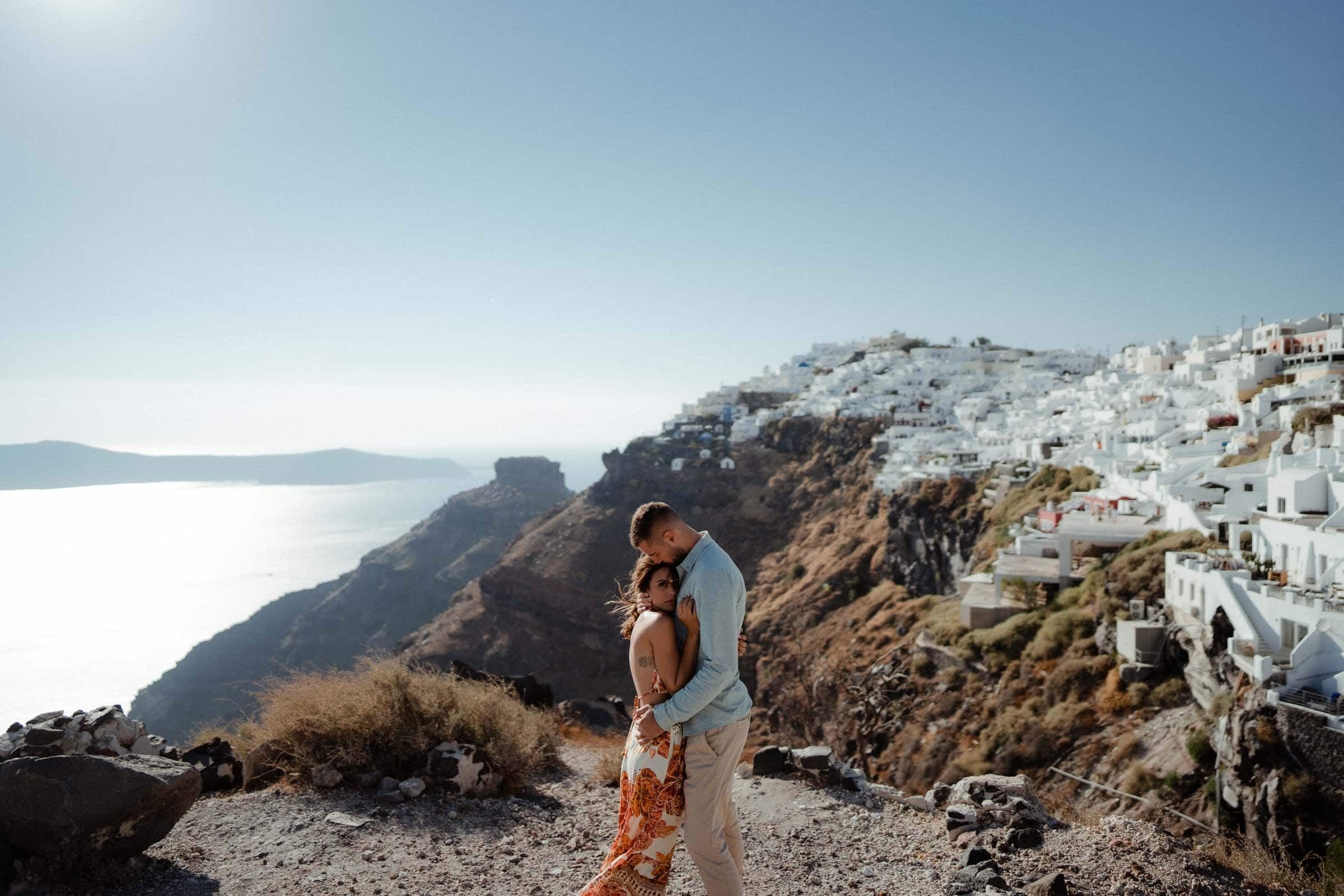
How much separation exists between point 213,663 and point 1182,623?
Answer: 192 ft

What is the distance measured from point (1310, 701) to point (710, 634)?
33.3 ft

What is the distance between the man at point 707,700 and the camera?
2.44 meters

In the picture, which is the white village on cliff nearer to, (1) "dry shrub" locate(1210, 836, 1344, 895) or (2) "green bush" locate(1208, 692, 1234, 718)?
(2) "green bush" locate(1208, 692, 1234, 718)

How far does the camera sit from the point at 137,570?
65438mm

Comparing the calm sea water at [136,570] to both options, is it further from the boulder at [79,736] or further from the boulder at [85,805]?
the boulder at [85,805]

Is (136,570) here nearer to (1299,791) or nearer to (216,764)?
(216,764)

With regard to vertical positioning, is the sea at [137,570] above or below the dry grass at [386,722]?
below

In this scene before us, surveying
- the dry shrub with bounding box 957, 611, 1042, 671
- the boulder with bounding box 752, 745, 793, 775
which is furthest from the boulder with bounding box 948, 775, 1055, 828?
the dry shrub with bounding box 957, 611, 1042, 671

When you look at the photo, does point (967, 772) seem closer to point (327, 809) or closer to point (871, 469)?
point (327, 809)

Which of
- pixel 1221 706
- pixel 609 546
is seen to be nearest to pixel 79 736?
pixel 1221 706

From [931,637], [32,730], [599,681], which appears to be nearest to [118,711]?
[32,730]

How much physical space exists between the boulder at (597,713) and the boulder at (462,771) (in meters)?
3.63

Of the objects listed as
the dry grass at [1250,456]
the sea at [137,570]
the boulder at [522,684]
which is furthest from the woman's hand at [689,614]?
the dry grass at [1250,456]

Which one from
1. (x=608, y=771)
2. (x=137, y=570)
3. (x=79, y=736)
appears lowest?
(x=137, y=570)
